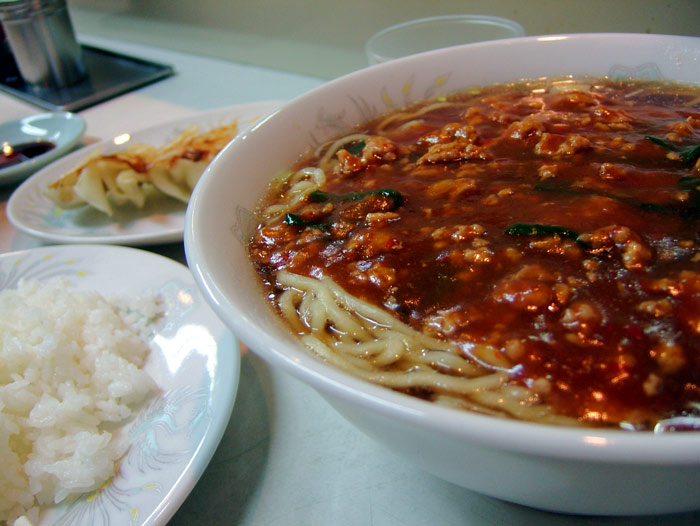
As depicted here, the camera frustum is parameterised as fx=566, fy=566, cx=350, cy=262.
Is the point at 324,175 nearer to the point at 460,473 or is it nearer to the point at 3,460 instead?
the point at 460,473

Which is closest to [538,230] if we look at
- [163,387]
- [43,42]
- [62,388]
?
[163,387]

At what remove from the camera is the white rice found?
4.50ft

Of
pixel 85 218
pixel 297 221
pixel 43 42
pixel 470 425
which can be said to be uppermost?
pixel 470 425

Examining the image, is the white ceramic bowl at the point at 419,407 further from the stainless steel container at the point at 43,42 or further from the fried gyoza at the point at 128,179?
the stainless steel container at the point at 43,42

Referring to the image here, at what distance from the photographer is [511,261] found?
1144 mm

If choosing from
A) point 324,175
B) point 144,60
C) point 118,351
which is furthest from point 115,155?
point 144,60

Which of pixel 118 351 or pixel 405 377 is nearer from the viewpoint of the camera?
pixel 405 377

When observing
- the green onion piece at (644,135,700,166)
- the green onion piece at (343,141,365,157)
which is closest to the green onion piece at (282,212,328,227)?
the green onion piece at (343,141,365,157)

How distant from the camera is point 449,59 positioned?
1932mm

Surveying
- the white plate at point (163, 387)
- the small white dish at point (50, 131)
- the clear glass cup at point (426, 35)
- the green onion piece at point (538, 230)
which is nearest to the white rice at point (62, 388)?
the white plate at point (163, 387)

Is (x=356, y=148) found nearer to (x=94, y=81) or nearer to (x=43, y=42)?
(x=94, y=81)

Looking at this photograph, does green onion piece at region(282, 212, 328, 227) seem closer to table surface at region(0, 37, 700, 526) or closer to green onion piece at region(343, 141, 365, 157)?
green onion piece at region(343, 141, 365, 157)

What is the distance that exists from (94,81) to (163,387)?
3.57 metres

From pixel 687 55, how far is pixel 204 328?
1.75 meters
